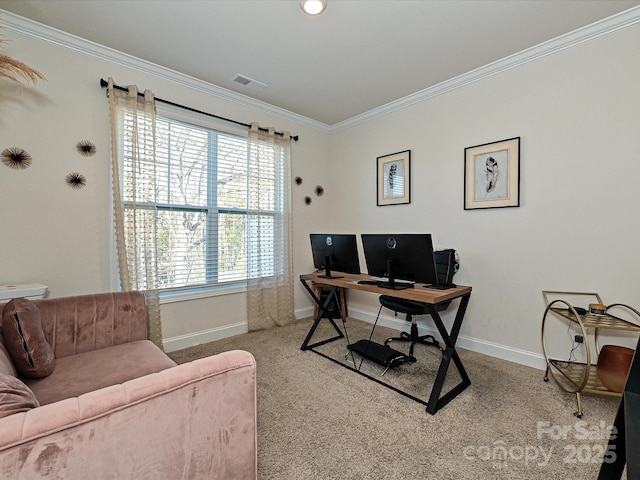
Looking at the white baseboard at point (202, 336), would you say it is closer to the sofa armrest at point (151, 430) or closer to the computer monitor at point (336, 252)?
the computer monitor at point (336, 252)

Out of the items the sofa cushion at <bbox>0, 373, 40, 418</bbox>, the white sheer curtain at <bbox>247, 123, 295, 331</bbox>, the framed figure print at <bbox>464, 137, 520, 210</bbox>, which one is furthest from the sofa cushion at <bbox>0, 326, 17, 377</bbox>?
the framed figure print at <bbox>464, 137, 520, 210</bbox>

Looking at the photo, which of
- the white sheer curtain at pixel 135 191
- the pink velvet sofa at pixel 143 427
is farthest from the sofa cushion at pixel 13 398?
the white sheer curtain at pixel 135 191

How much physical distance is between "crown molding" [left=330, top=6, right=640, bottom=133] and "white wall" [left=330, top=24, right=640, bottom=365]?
0.05 metres

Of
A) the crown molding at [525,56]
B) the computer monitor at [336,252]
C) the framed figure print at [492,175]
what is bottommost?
the computer monitor at [336,252]

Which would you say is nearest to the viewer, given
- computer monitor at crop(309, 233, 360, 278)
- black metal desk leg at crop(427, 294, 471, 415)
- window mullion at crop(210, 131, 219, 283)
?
black metal desk leg at crop(427, 294, 471, 415)

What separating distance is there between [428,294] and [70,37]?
11.1ft

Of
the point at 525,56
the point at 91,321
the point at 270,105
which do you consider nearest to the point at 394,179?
the point at 525,56

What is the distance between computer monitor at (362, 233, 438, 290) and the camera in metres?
2.12

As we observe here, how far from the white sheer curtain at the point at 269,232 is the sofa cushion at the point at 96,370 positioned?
1.66 meters

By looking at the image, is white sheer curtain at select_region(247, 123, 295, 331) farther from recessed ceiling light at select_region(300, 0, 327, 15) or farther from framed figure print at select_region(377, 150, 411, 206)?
recessed ceiling light at select_region(300, 0, 327, 15)

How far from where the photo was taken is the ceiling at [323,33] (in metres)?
2.06

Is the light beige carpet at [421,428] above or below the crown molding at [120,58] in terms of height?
below

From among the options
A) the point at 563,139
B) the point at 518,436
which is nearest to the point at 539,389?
the point at 518,436

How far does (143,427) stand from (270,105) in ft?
11.5
